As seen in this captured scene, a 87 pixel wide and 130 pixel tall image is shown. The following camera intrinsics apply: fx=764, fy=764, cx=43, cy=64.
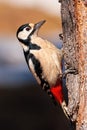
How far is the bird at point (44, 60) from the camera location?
636 centimetres

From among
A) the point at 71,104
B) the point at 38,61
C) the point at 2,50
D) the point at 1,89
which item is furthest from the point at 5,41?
the point at 71,104

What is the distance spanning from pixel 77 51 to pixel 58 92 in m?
0.79

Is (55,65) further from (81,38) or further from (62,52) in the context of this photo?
(81,38)

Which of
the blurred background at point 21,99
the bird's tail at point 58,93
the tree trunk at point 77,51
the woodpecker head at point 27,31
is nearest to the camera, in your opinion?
the tree trunk at point 77,51

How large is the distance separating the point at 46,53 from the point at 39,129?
4.22 m

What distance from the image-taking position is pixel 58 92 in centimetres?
634

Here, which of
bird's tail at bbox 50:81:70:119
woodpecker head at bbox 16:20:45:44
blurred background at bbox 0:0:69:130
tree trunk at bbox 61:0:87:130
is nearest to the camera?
tree trunk at bbox 61:0:87:130

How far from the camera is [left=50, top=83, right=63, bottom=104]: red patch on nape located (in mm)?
6340

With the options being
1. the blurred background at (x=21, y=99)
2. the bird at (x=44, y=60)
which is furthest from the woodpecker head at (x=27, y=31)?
the blurred background at (x=21, y=99)

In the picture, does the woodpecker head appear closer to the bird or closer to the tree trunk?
the bird

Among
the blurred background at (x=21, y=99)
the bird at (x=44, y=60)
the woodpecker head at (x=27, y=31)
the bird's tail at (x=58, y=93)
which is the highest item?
the woodpecker head at (x=27, y=31)

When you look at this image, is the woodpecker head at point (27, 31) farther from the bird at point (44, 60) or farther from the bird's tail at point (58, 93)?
the bird's tail at point (58, 93)

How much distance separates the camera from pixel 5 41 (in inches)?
433

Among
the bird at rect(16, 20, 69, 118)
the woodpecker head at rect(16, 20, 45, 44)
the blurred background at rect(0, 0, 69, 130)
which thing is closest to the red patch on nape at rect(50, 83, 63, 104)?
the bird at rect(16, 20, 69, 118)
